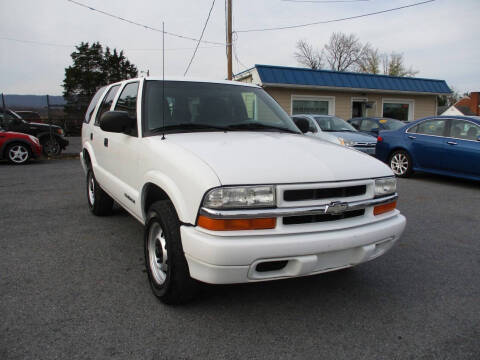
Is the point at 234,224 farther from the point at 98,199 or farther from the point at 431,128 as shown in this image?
the point at 431,128

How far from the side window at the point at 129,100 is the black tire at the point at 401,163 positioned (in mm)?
6909

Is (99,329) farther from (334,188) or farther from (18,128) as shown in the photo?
(18,128)

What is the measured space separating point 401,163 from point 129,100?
711 centimetres

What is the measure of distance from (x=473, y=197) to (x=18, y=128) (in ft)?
44.6

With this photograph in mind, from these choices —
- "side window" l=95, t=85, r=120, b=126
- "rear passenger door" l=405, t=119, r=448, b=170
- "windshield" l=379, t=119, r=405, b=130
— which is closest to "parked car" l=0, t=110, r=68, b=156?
"side window" l=95, t=85, r=120, b=126

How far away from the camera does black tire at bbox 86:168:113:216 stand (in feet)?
16.4

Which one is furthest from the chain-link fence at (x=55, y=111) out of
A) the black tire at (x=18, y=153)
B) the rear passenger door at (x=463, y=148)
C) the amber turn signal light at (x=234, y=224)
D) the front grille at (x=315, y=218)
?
the front grille at (x=315, y=218)

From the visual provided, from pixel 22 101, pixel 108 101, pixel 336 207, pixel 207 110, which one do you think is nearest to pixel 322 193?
pixel 336 207

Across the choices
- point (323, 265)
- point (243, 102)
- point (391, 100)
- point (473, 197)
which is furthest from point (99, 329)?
point (391, 100)

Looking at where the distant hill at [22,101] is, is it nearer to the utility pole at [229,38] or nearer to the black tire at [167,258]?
the utility pole at [229,38]

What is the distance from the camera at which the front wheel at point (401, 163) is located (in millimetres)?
8734

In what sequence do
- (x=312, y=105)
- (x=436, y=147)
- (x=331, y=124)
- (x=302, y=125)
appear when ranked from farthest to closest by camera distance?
→ (x=312, y=105) < (x=331, y=124) < (x=436, y=147) < (x=302, y=125)

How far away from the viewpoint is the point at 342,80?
61.3 ft

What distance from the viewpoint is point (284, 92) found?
1748 centimetres
